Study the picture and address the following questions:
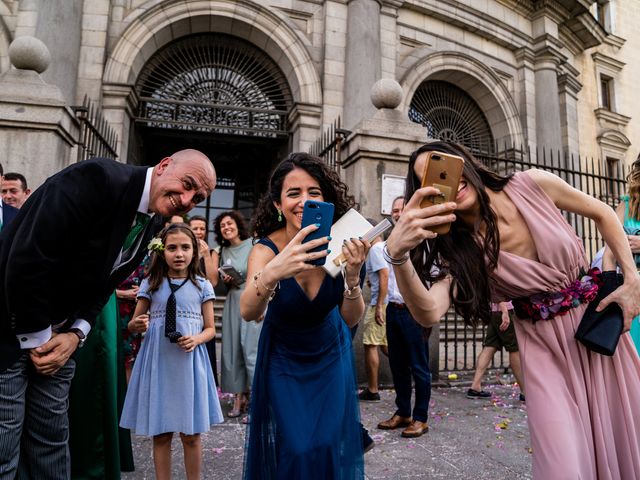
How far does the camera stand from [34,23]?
10555mm

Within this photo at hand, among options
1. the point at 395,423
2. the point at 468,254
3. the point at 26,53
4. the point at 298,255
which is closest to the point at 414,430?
the point at 395,423

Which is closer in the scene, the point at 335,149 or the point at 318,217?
the point at 318,217

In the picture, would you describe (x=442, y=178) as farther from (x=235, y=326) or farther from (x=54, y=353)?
(x=235, y=326)

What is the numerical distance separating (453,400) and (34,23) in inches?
454

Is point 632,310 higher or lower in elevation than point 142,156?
lower

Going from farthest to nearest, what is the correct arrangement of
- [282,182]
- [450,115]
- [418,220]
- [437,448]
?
[450,115]
[437,448]
[282,182]
[418,220]

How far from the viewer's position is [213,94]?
12.1 meters

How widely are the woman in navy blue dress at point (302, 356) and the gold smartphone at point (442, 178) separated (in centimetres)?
44

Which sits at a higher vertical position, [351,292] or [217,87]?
[217,87]

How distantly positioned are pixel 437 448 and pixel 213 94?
10.3m

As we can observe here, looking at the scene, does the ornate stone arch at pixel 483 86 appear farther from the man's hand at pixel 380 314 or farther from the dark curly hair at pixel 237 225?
the man's hand at pixel 380 314

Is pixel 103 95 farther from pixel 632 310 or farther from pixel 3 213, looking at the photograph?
pixel 632 310

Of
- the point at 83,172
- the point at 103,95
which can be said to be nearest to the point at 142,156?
the point at 103,95

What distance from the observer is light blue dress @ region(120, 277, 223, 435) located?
3.23 m
